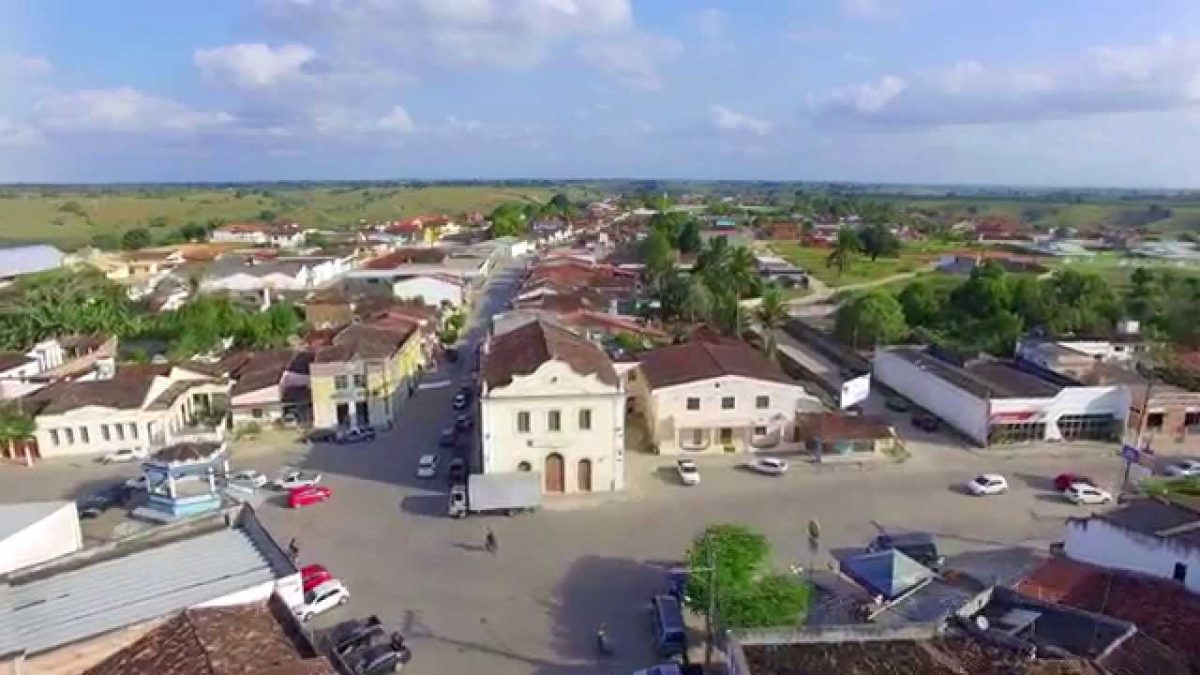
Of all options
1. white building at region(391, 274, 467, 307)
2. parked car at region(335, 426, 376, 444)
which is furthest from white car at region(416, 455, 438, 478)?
white building at region(391, 274, 467, 307)

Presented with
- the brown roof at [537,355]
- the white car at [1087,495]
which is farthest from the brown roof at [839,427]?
the brown roof at [537,355]

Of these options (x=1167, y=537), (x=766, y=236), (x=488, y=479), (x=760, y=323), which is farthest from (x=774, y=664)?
(x=766, y=236)

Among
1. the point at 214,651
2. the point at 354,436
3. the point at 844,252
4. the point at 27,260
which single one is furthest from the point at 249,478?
the point at 27,260

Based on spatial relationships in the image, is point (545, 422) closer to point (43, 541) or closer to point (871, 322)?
point (43, 541)

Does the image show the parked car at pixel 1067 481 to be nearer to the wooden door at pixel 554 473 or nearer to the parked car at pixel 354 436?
the wooden door at pixel 554 473

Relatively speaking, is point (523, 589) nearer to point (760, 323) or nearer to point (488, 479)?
point (488, 479)

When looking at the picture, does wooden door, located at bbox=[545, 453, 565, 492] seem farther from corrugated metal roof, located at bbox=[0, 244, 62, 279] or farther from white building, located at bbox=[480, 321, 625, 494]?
corrugated metal roof, located at bbox=[0, 244, 62, 279]
